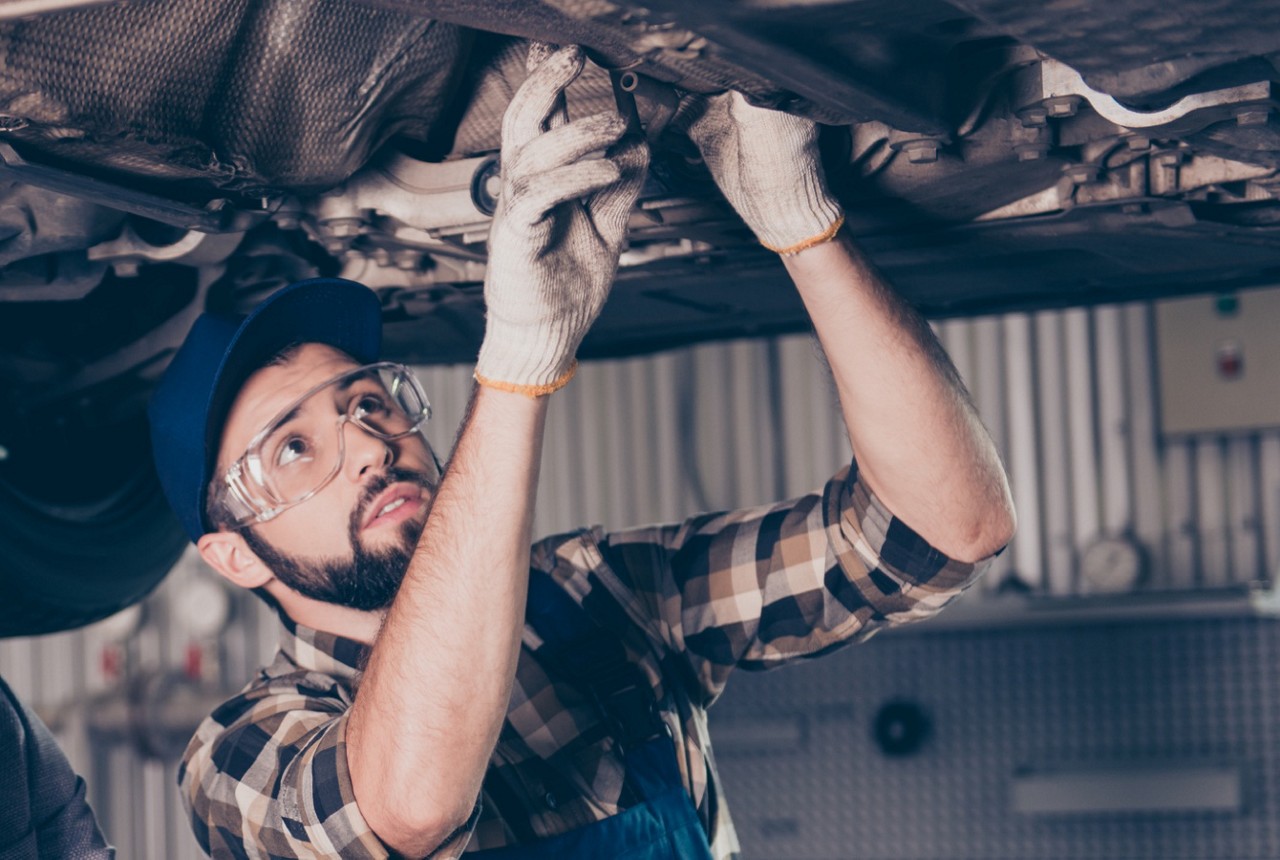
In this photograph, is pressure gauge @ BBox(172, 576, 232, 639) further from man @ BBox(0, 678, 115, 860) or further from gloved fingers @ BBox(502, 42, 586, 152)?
gloved fingers @ BBox(502, 42, 586, 152)

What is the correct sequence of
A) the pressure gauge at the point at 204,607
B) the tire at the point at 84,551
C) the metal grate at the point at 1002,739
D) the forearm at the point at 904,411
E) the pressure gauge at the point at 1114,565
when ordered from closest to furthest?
1. the forearm at the point at 904,411
2. the tire at the point at 84,551
3. the metal grate at the point at 1002,739
4. the pressure gauge at the point at 1114,565
5. the pressure gauge at the point at 204,607

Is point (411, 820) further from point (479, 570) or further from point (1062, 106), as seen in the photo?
point (1062, 106)

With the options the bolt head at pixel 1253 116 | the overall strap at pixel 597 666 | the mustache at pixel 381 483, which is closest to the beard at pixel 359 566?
the mustache at pixel 381 483

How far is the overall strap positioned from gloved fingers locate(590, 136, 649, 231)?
676 mm

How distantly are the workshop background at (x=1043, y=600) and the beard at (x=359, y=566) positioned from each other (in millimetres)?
1724

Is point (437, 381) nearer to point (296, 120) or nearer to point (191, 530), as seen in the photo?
point (191, 530)

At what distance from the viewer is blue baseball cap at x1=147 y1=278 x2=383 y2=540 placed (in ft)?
5.28

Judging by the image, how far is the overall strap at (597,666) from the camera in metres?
1.64

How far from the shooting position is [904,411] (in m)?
1.41

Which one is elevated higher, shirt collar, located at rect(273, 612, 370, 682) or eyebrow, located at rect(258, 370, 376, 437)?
eyebrow, located at rect(258, 370, 376, 437)

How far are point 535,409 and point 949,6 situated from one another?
50cm

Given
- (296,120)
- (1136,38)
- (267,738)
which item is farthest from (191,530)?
(1136,38)

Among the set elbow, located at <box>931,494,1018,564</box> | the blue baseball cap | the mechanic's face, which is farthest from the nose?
elbow, located at <box>931,494,1018,564</box>

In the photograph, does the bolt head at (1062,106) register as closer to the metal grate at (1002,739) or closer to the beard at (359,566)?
the beard at (359,566)
